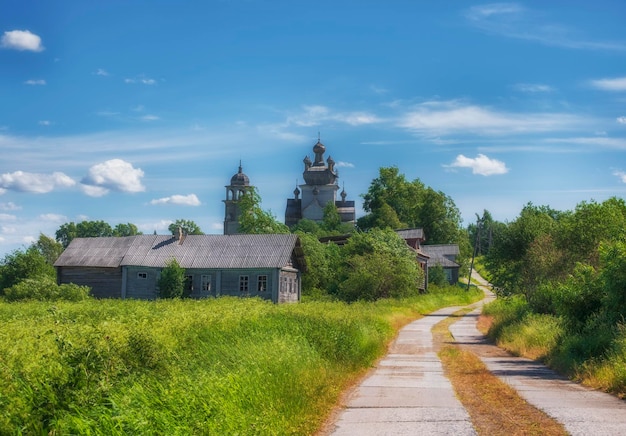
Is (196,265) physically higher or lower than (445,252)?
lower

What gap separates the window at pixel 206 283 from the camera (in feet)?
173

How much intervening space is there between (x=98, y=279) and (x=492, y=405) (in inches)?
1775

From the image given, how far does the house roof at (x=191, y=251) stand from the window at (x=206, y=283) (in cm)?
93

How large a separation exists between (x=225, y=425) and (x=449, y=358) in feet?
55.7

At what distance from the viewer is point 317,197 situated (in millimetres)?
122312

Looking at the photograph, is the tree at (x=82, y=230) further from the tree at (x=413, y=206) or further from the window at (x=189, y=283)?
the window at (x=189, y=283)

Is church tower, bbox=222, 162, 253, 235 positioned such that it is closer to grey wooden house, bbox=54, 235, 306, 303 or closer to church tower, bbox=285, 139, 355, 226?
church tower, bbox=285, 139, 355, 226

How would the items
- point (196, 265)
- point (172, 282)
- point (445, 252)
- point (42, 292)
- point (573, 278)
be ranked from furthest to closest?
point (445, 252) → point (196, 265) → point (172, 282) → point (42, 292) → point (573, 278)

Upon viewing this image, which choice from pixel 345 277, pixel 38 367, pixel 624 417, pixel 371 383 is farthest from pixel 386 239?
pixel 38 367

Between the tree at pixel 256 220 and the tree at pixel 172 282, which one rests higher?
the tree at pixel 256 220

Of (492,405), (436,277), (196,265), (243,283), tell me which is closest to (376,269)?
(243,283)

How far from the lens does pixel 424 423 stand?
37.9 feet

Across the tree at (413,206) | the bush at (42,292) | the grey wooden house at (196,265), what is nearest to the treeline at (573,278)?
the grey wooden house at (196,265)

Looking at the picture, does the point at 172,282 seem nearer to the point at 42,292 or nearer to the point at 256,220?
the point at 42,292
